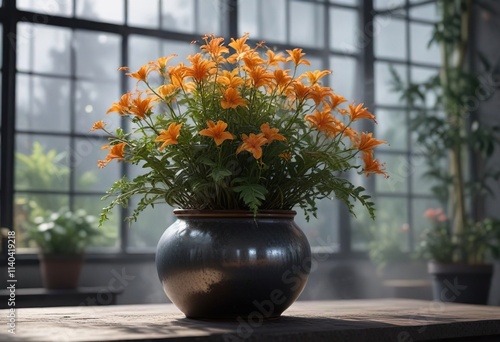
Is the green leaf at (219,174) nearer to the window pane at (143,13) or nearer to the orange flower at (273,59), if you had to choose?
the orange flower at (273,59)

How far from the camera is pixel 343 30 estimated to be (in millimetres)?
5723

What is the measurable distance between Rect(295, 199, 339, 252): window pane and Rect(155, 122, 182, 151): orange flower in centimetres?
388

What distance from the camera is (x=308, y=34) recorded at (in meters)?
5.60

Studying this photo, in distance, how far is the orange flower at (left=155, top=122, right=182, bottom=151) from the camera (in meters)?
1.60

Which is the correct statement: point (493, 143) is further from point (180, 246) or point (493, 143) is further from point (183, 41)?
point (180, 246)

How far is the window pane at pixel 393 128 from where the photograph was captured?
228 inches

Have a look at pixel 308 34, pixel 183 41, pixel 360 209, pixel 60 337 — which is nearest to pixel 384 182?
pixel 360 209

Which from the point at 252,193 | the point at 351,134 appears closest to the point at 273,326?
the point at 252,193

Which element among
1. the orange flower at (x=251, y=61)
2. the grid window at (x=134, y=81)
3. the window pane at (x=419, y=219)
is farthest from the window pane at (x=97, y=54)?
the orange flower at (x=251, y=61)

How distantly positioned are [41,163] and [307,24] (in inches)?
84.6

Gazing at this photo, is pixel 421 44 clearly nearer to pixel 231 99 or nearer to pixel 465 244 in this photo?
pixel 465 244

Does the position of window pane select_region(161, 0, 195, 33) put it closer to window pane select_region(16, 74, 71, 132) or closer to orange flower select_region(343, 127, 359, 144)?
window pane select_region(16, 74, 71, 132)

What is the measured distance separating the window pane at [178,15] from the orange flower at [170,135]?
3.59 meters

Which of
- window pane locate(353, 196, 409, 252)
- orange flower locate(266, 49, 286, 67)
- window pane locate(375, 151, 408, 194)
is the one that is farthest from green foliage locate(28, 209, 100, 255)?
orange flower locate(266, 49, 286, 67)
